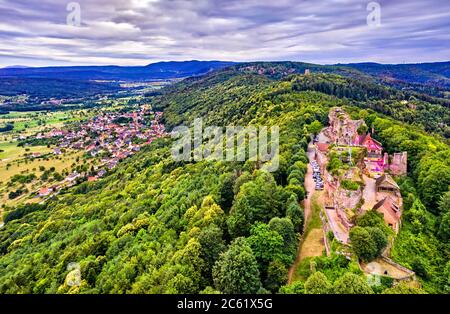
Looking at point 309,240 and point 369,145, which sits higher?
point 369,145

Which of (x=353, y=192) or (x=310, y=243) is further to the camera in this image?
(x=353, y=192)

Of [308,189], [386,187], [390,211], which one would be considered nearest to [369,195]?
[390,211]

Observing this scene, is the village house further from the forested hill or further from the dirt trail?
the dirt trail

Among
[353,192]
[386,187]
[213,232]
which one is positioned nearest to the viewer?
[213,232]

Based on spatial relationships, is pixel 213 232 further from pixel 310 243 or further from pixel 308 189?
pixel 308 189

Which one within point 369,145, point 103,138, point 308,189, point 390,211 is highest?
point 369,145

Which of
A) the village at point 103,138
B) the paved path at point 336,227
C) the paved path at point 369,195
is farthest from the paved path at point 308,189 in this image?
the village at point 103,138
